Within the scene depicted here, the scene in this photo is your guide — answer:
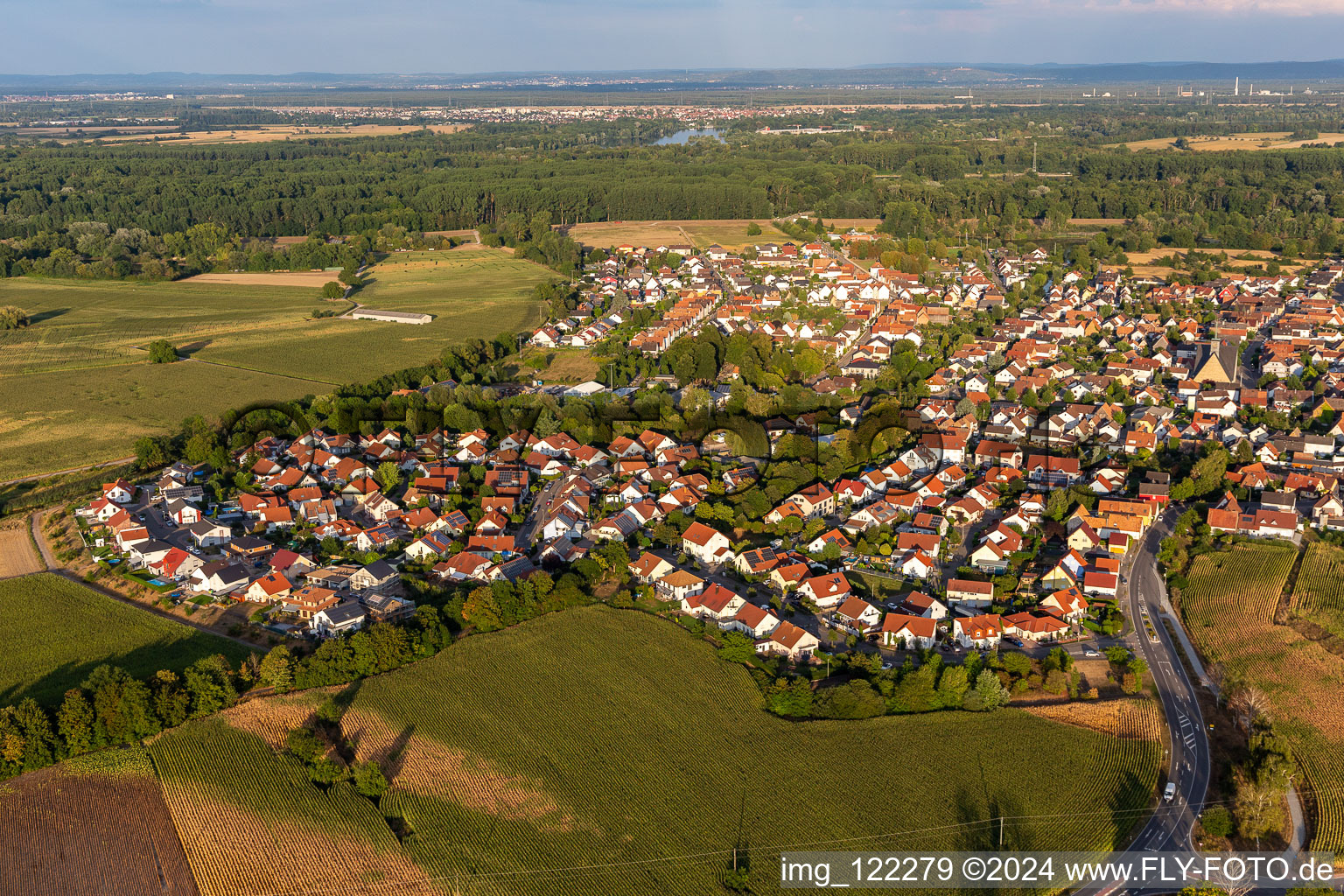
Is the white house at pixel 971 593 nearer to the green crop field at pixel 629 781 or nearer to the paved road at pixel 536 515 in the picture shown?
the green crop field at pixel 629 781

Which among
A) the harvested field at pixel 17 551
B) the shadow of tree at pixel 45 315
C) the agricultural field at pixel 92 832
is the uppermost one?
the shadow of tree at pixel 45 315

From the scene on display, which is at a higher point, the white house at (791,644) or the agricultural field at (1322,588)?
the agricultural field at (1322,588)

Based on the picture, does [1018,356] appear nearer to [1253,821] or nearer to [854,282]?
[854,282]

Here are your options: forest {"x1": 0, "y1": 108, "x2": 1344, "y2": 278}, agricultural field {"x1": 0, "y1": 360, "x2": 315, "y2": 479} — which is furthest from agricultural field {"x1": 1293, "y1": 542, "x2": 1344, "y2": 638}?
forest {"x1": 0, "y1": 108, "x2": 1344, "y2": 278}

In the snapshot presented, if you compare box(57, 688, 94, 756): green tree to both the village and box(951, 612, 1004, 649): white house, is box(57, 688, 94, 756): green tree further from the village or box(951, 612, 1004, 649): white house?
box(951, 612, 1004, 649): white house

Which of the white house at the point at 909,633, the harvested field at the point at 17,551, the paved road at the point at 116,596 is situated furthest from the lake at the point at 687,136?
the white house at the point at 909,633

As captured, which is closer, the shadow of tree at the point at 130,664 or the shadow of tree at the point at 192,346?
the shadow of tree at the point at 130,664
